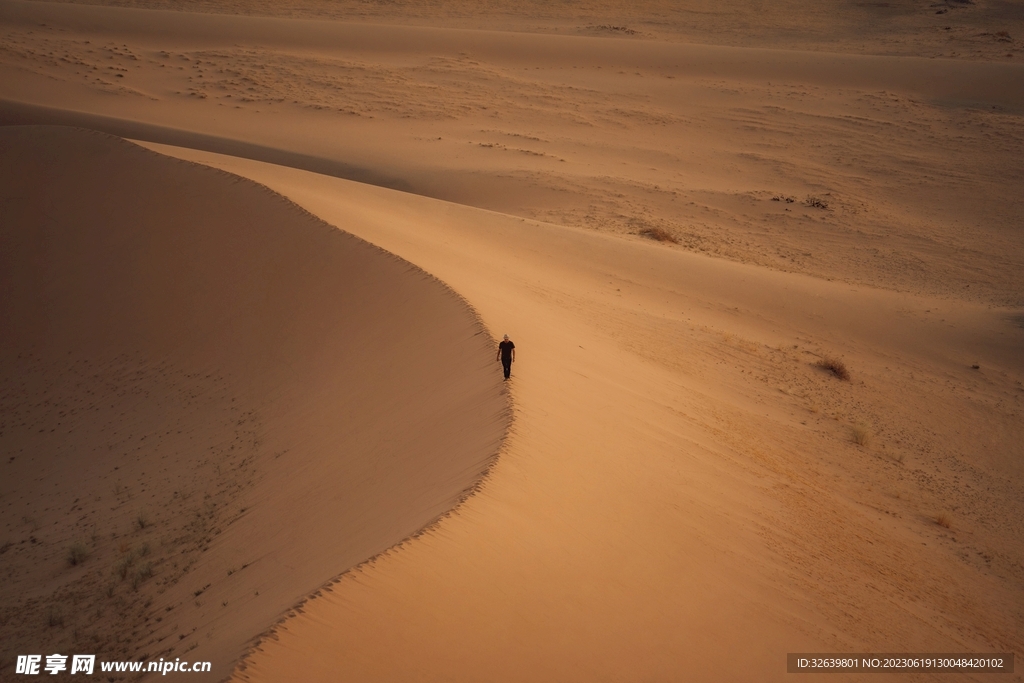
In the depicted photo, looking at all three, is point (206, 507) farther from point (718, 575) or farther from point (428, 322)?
point (718, 575)

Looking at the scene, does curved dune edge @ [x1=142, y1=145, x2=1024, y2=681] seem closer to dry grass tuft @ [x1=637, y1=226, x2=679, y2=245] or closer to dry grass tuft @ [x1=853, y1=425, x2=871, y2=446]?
dry grass tuft @ [x1=853, y1=425, x2=871, y2=446]

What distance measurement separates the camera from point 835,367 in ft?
45.3

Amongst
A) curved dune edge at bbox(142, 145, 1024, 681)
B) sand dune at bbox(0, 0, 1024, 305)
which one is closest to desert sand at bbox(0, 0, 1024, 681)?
curved dune edge at bbox(142, 145, 1024, 681)

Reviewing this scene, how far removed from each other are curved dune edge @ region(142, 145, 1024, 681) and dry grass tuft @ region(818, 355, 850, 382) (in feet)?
0.60

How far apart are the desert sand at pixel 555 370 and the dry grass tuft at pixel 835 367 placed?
0.72 ft

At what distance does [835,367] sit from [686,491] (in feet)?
23.6

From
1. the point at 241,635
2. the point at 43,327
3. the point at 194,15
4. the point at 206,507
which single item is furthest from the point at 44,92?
the point at 241,635

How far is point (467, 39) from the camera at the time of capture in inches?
1533

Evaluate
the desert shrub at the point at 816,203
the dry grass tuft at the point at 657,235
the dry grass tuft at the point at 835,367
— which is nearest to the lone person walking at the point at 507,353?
the dry grass tuft at the point at 835,367

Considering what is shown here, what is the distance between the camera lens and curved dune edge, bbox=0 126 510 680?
679 centimetres

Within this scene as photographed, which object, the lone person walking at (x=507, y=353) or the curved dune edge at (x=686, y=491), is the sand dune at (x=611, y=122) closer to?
the curved dune edge at (x=686, y=491)

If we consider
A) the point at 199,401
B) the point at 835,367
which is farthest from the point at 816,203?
the point at 199,401

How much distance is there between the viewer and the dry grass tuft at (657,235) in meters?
20.0

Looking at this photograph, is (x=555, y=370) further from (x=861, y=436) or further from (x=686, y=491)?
(x=861, y=436)
